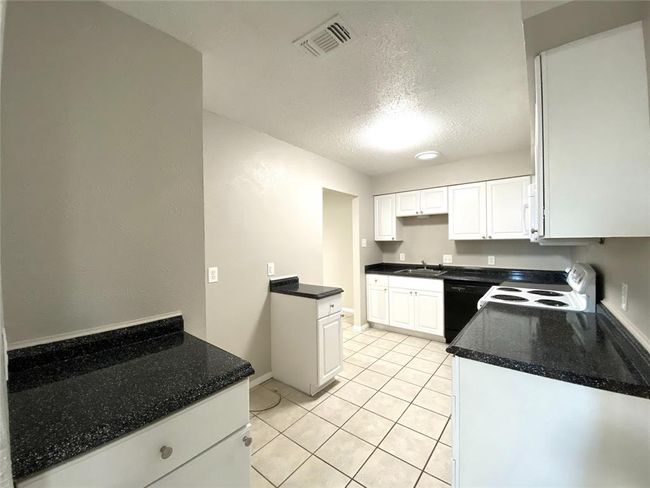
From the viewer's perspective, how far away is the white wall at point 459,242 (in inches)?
129

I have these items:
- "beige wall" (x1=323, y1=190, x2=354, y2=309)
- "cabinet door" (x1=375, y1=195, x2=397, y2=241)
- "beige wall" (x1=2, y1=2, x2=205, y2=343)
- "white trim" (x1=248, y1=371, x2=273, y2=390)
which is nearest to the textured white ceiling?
"beige wall" (x1=2, y1=2, x2=205, y2=343)

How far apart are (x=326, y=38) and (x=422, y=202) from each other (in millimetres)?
2931

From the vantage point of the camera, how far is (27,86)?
1.00 meters

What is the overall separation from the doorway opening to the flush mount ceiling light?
1.71 m

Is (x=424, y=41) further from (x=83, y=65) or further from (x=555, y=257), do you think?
(x=555, y=257)

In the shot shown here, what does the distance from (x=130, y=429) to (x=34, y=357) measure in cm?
62

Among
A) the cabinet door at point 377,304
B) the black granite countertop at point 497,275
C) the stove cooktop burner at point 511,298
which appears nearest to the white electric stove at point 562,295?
the stove cooktop burner at point 511,298

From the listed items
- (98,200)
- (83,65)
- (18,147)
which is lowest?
(98,200)

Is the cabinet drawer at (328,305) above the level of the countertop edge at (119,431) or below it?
below

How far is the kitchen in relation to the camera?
89 cm

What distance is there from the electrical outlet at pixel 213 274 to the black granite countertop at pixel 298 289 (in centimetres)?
60

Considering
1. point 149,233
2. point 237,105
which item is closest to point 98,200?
point 149,233

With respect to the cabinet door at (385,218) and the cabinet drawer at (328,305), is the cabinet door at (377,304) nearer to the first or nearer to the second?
the cabinet door at (385,218)

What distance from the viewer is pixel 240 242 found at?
2432 millimetres
